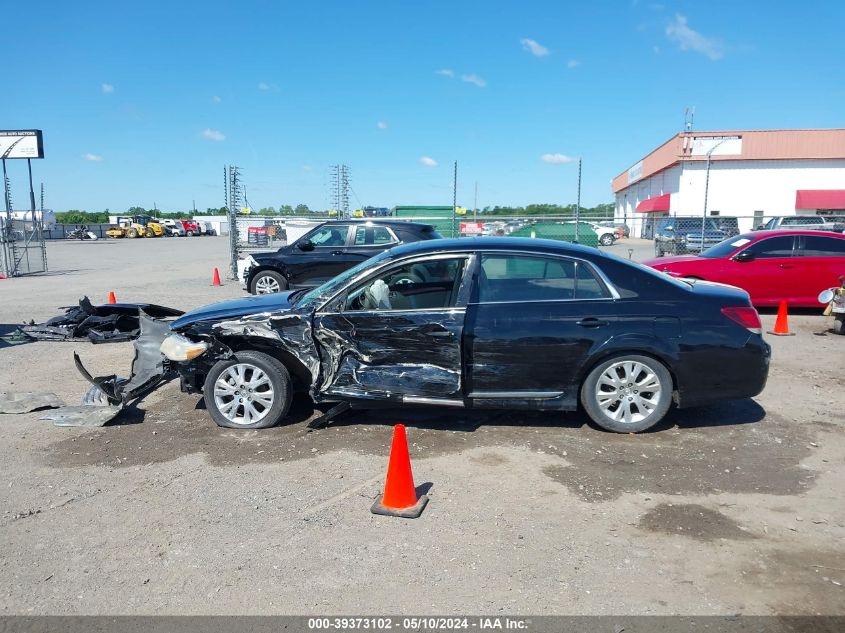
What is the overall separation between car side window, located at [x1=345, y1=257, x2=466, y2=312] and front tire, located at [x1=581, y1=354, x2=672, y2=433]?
1.37 m

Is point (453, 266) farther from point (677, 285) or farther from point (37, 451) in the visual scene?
point (37, 451)

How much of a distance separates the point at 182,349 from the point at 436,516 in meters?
2.80

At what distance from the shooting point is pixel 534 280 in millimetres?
5277

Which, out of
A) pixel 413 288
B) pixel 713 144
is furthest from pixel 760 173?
pixel 413 288

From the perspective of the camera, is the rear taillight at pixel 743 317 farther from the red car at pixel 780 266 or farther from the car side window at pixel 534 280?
the red car at pixel 780 266

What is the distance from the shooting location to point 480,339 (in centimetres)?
508

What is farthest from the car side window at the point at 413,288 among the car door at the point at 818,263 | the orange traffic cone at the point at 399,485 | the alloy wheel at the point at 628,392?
the car door at the point at 818,263

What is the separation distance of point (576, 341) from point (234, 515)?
9.51 ft

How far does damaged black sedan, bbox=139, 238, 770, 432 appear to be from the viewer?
16.7ft

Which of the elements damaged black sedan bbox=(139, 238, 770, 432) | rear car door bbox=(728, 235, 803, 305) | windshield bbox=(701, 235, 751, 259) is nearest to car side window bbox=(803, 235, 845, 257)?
rear car door bbox=(728, 235, 803, 305)

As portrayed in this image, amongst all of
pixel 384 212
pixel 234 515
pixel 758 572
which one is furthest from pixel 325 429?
pixel 384 212

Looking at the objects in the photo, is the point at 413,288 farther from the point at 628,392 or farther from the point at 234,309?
the point at 628,392

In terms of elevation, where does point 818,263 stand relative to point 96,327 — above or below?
above

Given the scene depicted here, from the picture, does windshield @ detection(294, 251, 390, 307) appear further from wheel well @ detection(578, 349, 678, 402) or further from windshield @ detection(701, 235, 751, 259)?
windshield @ detection(701, 235, 751, 259)
